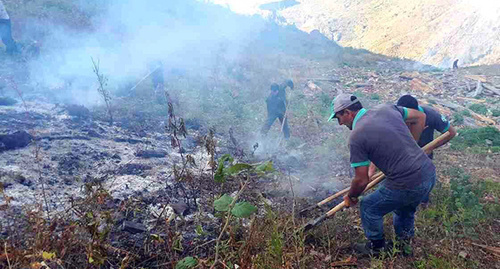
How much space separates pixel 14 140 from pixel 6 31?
6.37m

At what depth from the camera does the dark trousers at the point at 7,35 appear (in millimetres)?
8834

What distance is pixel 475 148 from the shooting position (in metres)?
6.16

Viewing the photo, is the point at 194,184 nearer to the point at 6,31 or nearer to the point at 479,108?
the point at 6,31

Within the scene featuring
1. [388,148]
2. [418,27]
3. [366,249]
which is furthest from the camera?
[418,27]

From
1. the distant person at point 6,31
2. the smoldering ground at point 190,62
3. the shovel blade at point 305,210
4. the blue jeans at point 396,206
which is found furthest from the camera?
the distant person at point 6,31

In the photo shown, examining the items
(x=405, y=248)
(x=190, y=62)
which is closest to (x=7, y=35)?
(x=190, y=62)

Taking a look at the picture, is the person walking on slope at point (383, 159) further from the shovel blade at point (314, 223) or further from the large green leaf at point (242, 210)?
the large green leaf at point (242, 210)

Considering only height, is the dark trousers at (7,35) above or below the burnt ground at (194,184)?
above

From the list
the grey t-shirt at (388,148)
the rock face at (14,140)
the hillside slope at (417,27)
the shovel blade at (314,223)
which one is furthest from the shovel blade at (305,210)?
the hillside slope at (417,27)

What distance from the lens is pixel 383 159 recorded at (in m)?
2.53

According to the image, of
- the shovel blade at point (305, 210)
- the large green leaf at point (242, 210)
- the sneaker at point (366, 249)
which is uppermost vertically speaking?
the large green leaf at point (242, 210)

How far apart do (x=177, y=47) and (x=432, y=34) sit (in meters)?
17.2

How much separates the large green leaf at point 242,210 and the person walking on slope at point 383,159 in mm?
897

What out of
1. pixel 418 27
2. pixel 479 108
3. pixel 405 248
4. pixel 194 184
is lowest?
pixel 479 108
